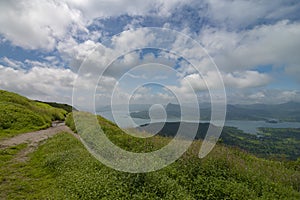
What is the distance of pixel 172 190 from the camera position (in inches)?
292

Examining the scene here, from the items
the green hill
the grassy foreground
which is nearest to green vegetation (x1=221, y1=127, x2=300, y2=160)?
the green hill

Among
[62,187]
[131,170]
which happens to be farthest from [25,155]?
[131,170]

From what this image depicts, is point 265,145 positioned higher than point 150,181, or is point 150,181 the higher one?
point 150,181

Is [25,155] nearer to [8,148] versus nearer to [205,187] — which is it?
[8,148]

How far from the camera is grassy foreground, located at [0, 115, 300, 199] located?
739 centimetres

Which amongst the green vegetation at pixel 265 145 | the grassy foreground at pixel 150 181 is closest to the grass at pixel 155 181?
the grassy foreground at pixel 150 181

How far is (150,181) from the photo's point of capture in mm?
7918

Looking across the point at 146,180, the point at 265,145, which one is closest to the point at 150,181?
the point at 146,180

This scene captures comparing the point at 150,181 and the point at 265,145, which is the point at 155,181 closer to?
the point at 150,181

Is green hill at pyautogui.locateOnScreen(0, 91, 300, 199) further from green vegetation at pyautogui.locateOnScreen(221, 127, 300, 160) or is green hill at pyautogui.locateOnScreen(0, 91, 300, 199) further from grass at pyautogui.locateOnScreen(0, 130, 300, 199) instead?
green vegetation at pyautogui.locateOnScreen(221, 127, 300, 160)

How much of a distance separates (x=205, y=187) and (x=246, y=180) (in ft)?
6.92

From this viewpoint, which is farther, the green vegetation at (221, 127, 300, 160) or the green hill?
the green vegetation at (221, 127, 300, 160)

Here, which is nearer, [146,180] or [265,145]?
[146,180]

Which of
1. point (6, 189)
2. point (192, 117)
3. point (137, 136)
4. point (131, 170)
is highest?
point (192, 117)
